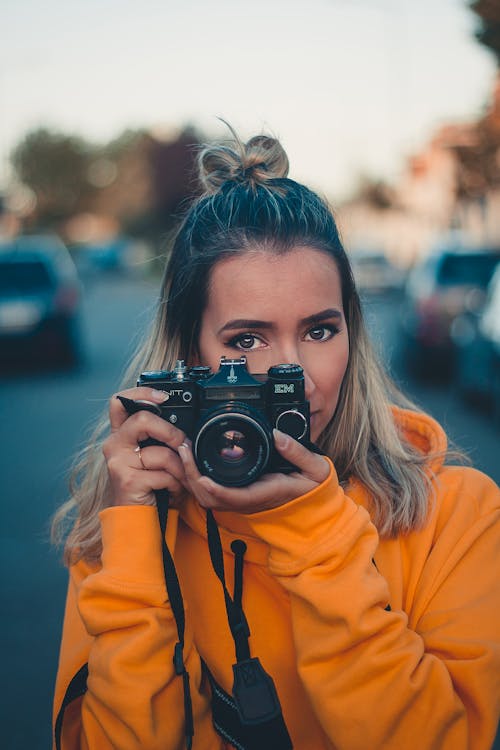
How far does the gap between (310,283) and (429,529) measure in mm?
629

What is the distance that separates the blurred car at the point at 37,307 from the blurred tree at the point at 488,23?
275 inches

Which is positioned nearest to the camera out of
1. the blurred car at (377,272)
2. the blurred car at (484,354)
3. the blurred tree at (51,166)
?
the blurred car at (484,354)

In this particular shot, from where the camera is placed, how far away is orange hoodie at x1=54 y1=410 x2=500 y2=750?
5.01 feet

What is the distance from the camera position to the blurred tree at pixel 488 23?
9.49m

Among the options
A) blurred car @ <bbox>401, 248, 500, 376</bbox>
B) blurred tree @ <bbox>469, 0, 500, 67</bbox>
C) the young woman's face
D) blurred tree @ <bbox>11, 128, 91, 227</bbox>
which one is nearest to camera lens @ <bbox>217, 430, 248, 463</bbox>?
the young woman's face

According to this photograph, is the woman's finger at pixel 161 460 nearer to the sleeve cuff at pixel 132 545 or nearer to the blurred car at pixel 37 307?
the sleeve cuff at pixel 132 545

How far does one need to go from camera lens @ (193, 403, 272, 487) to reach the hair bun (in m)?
0.68

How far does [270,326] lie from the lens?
186 cm

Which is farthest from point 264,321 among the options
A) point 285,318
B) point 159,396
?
point 159,396

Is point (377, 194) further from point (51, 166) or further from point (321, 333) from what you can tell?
point (321, 333)

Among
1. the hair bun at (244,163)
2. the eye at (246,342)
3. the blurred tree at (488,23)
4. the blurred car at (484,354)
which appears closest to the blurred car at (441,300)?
the blurred car at (484,354)

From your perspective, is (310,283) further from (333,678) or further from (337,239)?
(333,678)

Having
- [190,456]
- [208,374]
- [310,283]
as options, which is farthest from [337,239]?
[190,456]

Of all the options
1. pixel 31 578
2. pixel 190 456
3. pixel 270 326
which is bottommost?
pixel 31 578
